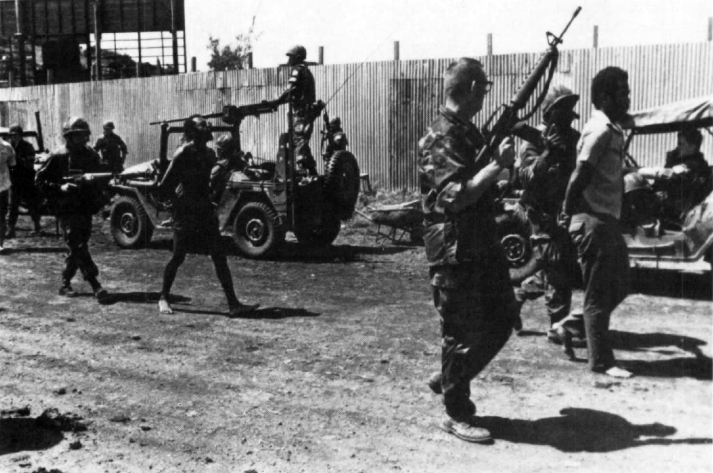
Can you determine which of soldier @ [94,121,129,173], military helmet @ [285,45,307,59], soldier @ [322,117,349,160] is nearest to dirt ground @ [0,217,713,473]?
military helmet @ [285,45,307,59]

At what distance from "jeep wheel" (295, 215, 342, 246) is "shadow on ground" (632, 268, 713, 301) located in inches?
172

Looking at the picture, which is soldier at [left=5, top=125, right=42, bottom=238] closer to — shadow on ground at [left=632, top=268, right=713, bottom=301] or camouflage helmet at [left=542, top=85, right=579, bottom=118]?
shadow on ground at [left=632, top=268, right=713, bottom=301]

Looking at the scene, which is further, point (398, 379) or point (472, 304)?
point (398, 379)

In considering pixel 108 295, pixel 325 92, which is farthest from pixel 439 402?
pixel 325 92

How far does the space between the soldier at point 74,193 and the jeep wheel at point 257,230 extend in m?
2.91

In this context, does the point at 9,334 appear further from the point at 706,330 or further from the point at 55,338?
the point at 706,330

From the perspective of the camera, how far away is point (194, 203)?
8180 millimetres

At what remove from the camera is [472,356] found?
15.1 feet

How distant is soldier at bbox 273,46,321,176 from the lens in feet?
38.7

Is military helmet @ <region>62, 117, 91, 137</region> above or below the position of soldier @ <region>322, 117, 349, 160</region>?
above

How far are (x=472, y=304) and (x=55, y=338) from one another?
4.28 metres

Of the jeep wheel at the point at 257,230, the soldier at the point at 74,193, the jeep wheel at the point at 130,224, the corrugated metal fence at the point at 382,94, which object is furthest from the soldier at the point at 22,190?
the soldier at the point at 74,193

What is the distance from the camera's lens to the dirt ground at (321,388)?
177 inches

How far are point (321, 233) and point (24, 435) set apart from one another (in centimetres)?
771
